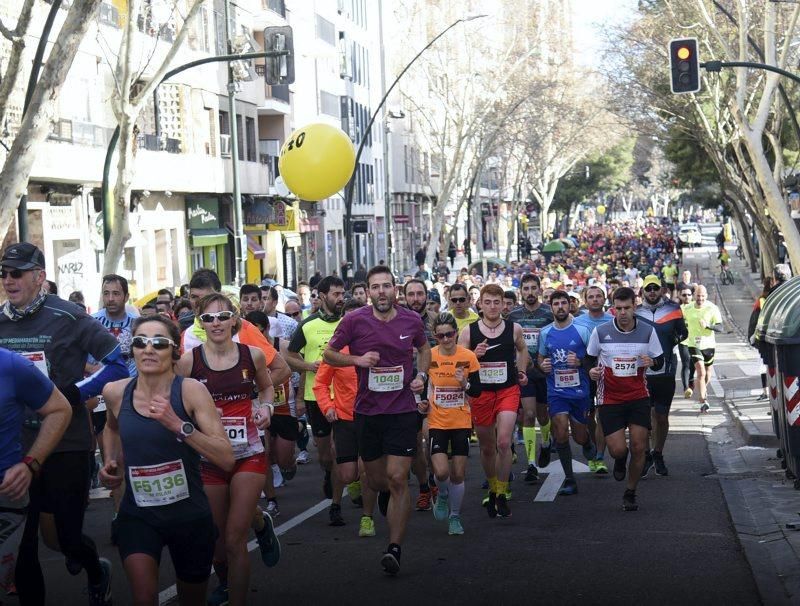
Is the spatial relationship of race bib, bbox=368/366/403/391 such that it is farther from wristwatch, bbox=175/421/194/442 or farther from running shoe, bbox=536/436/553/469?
running shoe, bbox=536/436/553/469

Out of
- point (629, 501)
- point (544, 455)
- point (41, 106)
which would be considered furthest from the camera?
point (41, 106)

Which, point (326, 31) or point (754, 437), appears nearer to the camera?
point (754, 437)

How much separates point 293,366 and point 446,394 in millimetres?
1548

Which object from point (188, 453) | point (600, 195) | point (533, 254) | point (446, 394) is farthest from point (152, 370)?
point (600, 195)

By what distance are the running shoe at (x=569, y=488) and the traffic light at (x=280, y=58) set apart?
11059mm

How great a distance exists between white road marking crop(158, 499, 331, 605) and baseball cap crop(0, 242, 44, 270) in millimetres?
2136

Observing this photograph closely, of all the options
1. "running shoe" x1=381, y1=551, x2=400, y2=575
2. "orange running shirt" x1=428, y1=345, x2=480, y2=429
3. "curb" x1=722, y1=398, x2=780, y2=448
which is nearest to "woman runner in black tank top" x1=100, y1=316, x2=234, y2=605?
"running shoe" x1=381, y1=551, x2=400, y2=575

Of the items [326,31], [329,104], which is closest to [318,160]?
[329,104]

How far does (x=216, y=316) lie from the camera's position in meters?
7.59

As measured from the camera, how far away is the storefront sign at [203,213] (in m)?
39.0

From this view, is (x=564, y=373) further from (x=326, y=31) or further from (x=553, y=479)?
(x=326, y=31)

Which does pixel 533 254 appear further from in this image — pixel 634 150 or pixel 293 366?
pixel 293 366

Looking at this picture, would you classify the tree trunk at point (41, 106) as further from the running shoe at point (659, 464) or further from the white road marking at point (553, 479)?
the running shoe at point (659, 464)

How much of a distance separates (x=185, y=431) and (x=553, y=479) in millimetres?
8029
